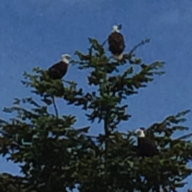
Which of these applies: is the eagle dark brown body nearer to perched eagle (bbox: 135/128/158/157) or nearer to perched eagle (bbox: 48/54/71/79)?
perched eagle (bbox: 48/54/71/79)

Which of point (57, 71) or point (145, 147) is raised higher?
point (57, 71)

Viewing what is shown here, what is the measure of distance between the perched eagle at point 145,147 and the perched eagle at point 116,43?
152 cm

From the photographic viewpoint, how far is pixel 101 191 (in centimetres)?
1336

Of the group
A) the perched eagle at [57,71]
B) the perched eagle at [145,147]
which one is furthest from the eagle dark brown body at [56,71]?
the perched eagle at [145,147]

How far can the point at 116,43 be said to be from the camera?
1427 cm

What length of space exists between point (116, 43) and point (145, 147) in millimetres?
2088

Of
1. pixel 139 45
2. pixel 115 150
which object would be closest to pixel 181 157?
pixel 115 150

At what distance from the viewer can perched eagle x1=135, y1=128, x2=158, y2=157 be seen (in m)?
13.2

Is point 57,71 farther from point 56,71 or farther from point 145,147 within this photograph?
point 145,147

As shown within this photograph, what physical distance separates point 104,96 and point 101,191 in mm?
1575

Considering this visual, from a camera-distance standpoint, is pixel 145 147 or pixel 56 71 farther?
pixel 56 71

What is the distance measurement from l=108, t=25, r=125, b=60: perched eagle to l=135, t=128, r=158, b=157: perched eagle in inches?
59.7

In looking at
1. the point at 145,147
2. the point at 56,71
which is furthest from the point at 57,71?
the point at 145,147

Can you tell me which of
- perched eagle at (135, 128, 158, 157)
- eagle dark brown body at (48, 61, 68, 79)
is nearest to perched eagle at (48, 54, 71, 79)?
eagle dark brown body at (48, 61, 68, 79)
